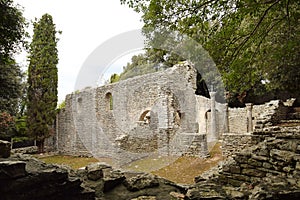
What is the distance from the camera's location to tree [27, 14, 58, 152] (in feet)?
46.1

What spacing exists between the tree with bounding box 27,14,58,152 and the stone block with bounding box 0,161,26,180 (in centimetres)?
1168

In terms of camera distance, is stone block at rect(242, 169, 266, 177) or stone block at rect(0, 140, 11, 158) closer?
stone block at rect(0, 140, 11, 158)

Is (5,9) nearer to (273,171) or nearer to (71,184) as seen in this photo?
(71,184)

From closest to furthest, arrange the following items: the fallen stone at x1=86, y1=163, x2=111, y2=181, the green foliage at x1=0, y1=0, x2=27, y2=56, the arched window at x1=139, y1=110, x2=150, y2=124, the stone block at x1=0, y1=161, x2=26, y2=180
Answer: the stone block at x1=0, y1=161, x2=26, y2=180 < the green foliage at x1=0, y1=0, x2=27, y2=56 < the fallen stone at x1=86, y1=163, x2=111, y2=181 < the arched window at x1=139, y1=110, x2=150, y2=124

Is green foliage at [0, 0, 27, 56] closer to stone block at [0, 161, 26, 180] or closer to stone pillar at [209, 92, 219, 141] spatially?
stone block at [0, 161, 26, 180]

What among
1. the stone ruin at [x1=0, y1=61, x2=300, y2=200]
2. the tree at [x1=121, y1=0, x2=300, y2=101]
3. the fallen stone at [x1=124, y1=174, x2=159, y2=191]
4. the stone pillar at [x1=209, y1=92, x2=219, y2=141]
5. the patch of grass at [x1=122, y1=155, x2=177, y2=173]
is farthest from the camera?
the stone pillar at [x1=209, y1=92, x2=219, y2=141]

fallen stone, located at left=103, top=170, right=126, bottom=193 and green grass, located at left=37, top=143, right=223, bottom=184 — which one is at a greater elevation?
Result: fallen stone, located at left=103, top=170, right=126, bottom=193

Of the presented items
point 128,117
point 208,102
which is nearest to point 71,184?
point 128,117

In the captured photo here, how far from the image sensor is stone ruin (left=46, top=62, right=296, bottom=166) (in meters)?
9.65

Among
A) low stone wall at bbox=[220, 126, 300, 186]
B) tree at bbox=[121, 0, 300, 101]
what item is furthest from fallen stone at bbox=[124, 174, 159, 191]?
tree at bbox=[121, 0, 300, 101]

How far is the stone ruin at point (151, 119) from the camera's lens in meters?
9.65

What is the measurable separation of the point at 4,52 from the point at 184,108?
8842mm

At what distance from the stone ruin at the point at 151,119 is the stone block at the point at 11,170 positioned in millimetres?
5928

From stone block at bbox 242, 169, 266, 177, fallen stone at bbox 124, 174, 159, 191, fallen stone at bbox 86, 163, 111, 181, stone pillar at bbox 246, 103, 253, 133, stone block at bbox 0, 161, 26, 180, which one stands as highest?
stone pillar at bbox 246, 103, 253, 133
